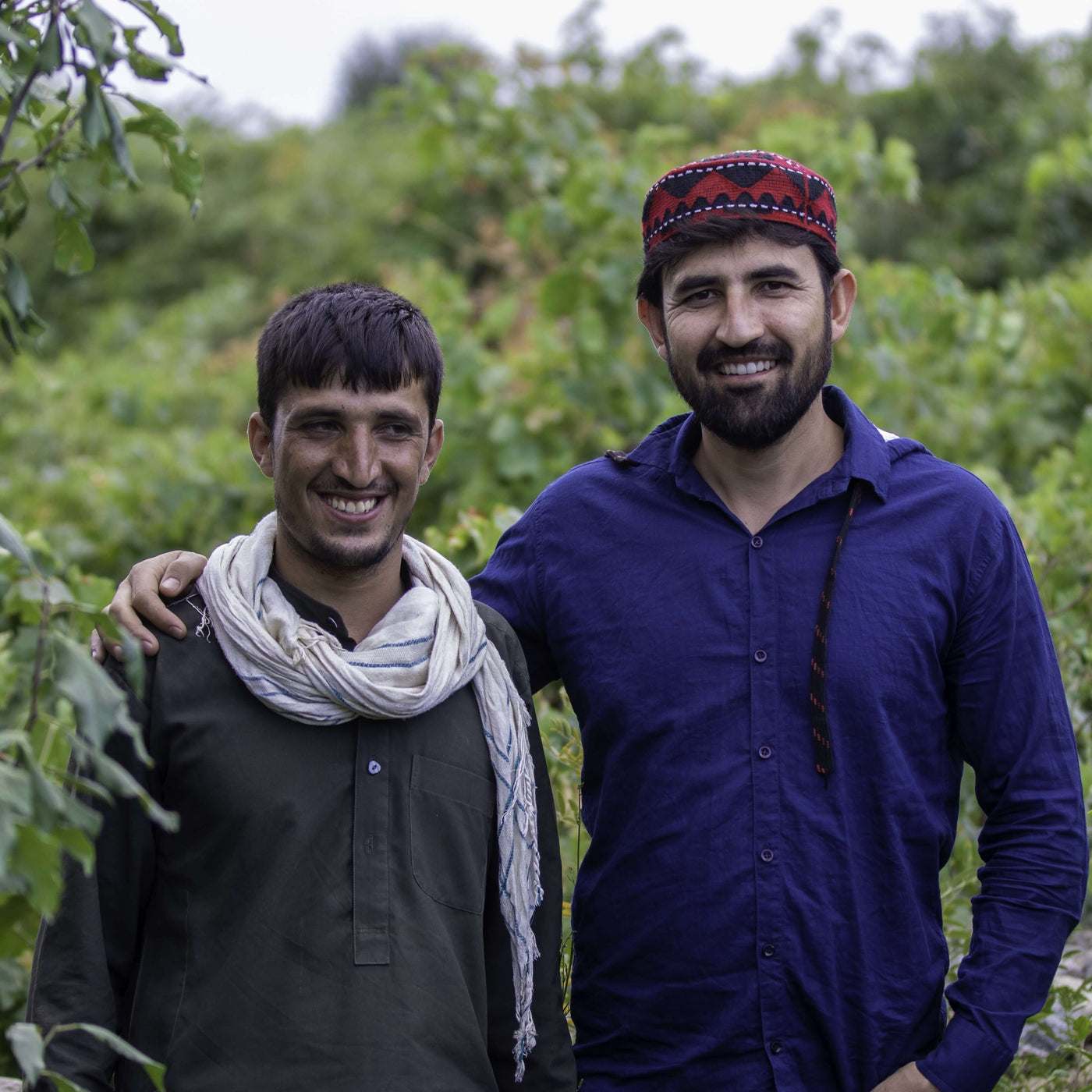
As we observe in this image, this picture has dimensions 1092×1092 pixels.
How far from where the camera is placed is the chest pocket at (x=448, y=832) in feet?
6.08

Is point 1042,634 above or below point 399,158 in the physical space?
below

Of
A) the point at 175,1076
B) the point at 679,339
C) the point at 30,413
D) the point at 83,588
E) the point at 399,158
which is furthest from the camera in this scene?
the point at 399,158

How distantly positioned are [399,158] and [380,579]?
542 inches

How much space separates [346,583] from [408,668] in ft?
0.63

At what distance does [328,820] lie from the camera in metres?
1.81

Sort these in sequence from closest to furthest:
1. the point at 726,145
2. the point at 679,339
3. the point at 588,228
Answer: the point at 679,339 → the point at 588,228 → the point at 726,145

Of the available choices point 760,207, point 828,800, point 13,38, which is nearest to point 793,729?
point 828,800

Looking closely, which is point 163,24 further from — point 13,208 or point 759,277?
point 759,277

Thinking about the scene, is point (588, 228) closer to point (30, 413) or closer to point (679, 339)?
point (679, 339)

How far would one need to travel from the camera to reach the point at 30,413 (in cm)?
901

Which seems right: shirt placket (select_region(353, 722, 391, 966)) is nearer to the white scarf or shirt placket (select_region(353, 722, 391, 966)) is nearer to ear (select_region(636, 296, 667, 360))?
the white scarf

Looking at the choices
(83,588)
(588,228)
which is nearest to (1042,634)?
(83,588)

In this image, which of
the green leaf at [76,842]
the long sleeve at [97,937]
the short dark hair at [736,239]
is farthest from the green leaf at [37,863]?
the short dark hair at [736,239]

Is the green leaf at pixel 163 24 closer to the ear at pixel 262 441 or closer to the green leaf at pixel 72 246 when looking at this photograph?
the green leaf at pixel 72 246
